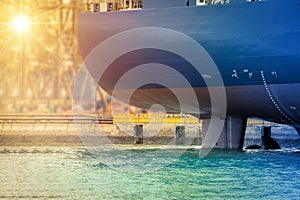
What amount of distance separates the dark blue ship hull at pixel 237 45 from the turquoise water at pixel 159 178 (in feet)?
6.14

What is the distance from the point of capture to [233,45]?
16.9 metres

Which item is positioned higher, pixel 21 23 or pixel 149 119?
pixel 21 23

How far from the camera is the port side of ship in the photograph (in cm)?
1633

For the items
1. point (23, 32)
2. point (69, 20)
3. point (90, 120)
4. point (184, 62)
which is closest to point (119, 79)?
point (184, 62)

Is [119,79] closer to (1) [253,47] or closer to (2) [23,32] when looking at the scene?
(1) [253,47]

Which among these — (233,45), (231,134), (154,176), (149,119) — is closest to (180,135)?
(231,134)

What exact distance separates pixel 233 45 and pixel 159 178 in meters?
4.50

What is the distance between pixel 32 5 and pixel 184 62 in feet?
99.5

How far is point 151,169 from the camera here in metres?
16.2

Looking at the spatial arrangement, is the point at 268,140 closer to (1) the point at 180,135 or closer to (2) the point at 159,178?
(1) the point at 180,135

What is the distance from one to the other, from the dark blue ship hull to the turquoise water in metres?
1.87

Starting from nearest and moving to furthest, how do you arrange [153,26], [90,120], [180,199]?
[180,199], [153,26], [90,120]

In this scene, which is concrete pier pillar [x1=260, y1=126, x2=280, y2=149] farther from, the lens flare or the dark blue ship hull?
the lens flare

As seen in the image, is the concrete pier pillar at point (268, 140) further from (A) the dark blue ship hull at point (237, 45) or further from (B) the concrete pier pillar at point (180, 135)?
(A) the dark blue ship hull at point (237, 45)
